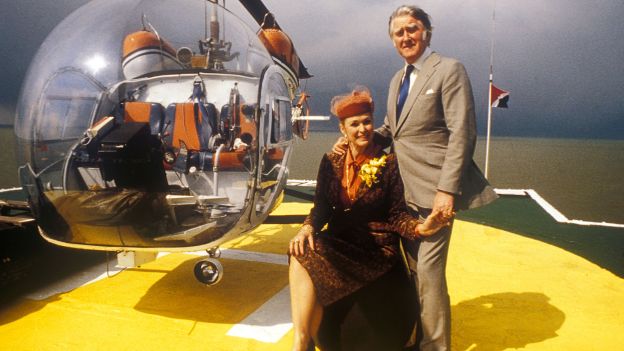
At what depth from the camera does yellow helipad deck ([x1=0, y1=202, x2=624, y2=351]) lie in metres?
3.04

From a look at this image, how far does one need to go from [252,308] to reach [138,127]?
1.73 m

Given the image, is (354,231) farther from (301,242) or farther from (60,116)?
(60,116)

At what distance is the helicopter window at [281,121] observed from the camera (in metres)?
3.64

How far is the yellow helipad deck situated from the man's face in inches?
79.2

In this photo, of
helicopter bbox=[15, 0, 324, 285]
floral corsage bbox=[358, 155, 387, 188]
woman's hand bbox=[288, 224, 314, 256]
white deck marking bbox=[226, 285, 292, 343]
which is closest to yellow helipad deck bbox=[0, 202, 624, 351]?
white deck marking bbox=[226, 285, 292, 343]

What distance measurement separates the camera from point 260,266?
4.69m

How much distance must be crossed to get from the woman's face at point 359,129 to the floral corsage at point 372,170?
0.38 feet

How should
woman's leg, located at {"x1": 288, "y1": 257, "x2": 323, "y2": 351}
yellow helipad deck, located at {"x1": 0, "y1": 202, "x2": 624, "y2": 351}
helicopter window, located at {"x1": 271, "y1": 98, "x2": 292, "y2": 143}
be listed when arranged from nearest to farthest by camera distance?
woman's leg, located at {"x1": 288, "y1": 257, "x2": 323, "y2": 351} → yellow helipad deck, located at {"x1": 0, "y1": 202, "x2": 624, "y2": 351} → helicopter window, located at {"x1": 271, "y1": 98, "x2": 292, "y2": 143}

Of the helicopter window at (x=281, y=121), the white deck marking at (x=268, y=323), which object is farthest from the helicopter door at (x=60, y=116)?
the white deck marking at (x=268, y=323)

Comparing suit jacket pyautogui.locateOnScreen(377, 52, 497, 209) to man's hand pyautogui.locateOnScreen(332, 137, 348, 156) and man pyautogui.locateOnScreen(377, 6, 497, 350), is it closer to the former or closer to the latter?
man pyautogui.locateOnScreen(377, 6, 497, 350)

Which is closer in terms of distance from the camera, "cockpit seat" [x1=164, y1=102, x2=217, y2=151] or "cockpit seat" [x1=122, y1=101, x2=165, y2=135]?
"cockpit seat" [x1=122, y1=101, x2=165, y2=135]

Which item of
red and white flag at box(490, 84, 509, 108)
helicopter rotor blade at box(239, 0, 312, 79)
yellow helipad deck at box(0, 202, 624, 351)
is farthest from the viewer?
red and white flag at box(490, 84, 509, 108)

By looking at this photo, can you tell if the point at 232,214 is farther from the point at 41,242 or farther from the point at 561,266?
the point at 561,266

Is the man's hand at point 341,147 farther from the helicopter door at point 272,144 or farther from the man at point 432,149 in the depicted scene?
the helicopter door at point 272,144
